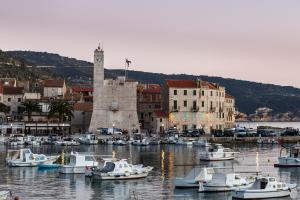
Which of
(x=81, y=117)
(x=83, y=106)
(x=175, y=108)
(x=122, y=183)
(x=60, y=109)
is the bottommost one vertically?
(x=122, y=183)

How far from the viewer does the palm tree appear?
14038cm

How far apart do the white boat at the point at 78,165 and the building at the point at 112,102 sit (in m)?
67.9

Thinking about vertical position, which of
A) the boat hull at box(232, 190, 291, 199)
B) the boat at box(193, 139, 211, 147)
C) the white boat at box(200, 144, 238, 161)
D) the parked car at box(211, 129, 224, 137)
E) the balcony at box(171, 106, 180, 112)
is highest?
the balcony at box(171, 106, 180, 112)

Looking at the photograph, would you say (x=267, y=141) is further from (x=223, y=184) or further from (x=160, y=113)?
(x=223, y=184)

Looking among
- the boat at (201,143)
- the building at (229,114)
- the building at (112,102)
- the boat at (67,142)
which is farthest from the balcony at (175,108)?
the boat at (67,142)

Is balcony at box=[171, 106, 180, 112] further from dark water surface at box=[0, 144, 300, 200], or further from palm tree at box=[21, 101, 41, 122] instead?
dark water surface at box=[0, 144, 300, 200]

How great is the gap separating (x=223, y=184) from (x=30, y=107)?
91.4 m

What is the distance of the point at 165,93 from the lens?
148m

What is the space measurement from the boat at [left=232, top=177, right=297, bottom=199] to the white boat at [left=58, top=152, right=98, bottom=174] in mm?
20931

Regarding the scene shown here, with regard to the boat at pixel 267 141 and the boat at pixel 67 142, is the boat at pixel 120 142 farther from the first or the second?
the boat at pixel 267 141

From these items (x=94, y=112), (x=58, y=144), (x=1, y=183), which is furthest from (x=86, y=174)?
(x=94, y=112)

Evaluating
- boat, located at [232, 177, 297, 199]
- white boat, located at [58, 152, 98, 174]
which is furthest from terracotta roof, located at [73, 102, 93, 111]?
boat, located at [232, 177, 297, 199]

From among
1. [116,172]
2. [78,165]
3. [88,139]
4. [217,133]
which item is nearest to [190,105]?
[217,133]

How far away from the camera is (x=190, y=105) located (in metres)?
144
